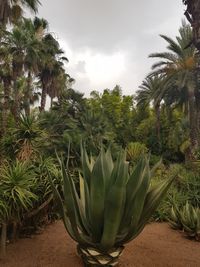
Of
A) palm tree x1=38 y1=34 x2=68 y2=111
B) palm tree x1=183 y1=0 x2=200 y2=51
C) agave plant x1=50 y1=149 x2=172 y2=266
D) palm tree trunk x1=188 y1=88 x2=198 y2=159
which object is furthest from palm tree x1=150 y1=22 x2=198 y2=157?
agave plant x1=50 y1=149 x2=172 y2=266

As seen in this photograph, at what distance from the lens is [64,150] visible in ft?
48.0

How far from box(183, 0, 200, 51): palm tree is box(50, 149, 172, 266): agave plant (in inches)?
175

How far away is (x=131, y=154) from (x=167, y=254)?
17.1 m

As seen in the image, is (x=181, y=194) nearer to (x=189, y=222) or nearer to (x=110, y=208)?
(x=189, y=222)

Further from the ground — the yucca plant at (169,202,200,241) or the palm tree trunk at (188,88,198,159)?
the palm tree trunk at (188,88,198,159)

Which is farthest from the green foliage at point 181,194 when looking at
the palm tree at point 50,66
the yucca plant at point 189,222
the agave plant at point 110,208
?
the palm tree at point 50,66

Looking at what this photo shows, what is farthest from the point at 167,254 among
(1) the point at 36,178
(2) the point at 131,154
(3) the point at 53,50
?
(3) the point at 53,50

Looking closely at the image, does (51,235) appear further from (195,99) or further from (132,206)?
(195,99)

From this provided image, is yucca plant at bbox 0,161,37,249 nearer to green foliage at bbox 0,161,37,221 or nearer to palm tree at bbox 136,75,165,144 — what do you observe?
green foliage at bbox 0,161,37,221

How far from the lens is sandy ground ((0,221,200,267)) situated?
6492 millimetres

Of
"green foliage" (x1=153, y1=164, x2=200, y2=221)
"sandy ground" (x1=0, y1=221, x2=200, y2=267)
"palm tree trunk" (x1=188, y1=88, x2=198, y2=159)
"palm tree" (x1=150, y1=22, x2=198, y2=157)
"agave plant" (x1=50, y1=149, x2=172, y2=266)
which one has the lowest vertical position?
"sandy ground" (x1=0, y1=221, x2=200, y2=267)

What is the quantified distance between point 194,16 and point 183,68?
15093mm

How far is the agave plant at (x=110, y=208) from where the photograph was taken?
16.4 feet

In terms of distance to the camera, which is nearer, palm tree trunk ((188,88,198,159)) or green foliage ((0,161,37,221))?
green foliage ((0,161,37,221))
